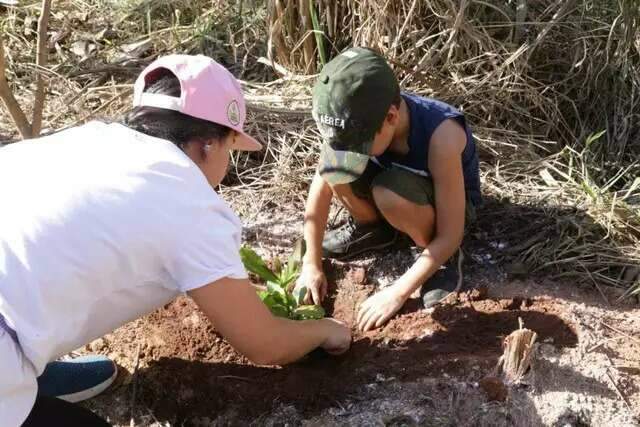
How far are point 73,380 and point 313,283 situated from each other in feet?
2.37

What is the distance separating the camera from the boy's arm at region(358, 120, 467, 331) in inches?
Result: 81.6

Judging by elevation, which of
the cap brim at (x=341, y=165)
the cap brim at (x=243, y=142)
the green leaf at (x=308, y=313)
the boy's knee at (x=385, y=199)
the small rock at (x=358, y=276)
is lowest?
the small rock at (x=358, y=276)

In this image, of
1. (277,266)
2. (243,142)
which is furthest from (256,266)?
(243,142)

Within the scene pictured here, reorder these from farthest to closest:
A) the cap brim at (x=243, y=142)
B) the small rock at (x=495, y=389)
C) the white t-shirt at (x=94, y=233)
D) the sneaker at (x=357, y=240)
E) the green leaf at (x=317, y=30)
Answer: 1. the green leaf at (x=317, y=30)
2. the sneaker at (x=357, y=240)
3. the small rock at (x=495, y=389)
4. the cap brim at (x=243, y=142)
5. the white t-shirt at (x=94, y=233)

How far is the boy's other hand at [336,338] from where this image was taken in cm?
190

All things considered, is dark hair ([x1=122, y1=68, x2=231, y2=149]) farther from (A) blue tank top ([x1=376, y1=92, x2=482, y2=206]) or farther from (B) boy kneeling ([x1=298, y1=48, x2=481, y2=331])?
(A) blue tank top ([x1=376, y1=92, x2=482, y2=206])

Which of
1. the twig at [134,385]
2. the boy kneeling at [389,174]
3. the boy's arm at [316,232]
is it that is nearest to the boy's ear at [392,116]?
the boy kneeling at [389,174]

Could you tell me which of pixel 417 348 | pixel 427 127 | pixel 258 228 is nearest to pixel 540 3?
pixel 427 127

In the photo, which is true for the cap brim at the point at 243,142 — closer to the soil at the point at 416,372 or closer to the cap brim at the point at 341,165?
the cap brim at the point at 341,165

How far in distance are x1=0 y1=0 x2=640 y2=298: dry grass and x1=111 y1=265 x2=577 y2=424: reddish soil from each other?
40 centimetres

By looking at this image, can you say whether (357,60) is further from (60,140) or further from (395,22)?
(395,22)

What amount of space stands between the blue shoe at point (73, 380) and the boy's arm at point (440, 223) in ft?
2.39

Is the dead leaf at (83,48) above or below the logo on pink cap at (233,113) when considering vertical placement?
below

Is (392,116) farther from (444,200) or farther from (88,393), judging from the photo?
(88,393)
